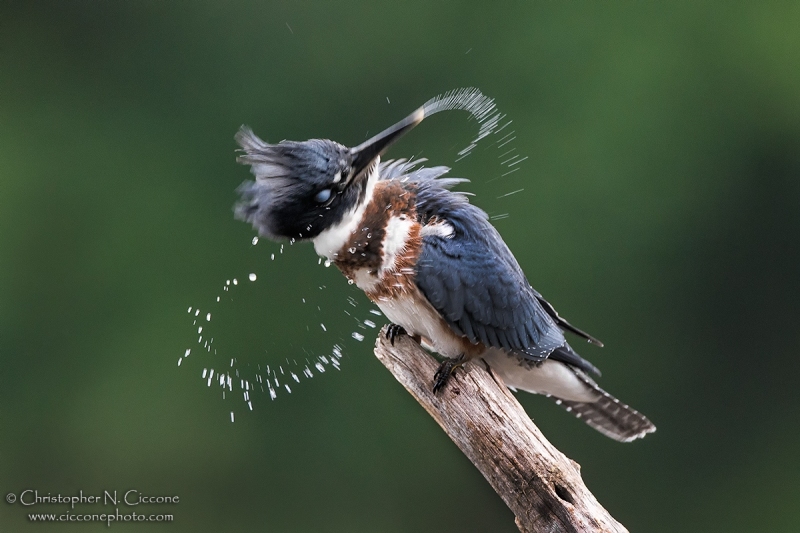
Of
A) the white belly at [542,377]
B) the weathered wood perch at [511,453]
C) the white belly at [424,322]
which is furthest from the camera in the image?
the white belly at [542,377]

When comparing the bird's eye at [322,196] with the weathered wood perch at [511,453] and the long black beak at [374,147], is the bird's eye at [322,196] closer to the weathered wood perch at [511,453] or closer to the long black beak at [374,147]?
the long black beak at [374,147]

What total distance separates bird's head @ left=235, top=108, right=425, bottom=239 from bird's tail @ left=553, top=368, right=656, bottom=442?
0.69 metres

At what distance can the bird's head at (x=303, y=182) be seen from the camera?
1.51 m

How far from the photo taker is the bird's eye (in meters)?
1.54

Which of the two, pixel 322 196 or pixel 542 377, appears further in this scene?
pixel 542 377

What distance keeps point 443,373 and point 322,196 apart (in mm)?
416

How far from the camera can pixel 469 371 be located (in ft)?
5.37

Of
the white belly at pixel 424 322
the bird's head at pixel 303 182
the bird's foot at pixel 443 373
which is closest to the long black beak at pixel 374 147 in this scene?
the bird's head at pixel 303 182

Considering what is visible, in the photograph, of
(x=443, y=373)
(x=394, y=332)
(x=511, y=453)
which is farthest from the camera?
(x=394, y=332)

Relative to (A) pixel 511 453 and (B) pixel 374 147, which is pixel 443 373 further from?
(B) pixel 374 147

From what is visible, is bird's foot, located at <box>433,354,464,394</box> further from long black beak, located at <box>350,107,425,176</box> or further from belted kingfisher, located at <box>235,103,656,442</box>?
long black beak, located at <box>350,107,425,176</box>

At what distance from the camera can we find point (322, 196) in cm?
154

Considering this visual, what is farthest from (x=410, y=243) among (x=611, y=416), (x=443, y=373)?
(x=611, y=416)

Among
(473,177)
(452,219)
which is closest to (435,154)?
(473,177)
